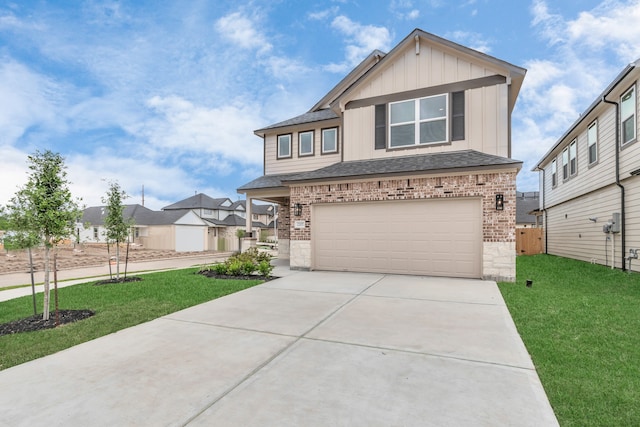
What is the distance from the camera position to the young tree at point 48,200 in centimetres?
491

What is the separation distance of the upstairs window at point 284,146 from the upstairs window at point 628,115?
38.6 feet

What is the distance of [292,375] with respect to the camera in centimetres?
301

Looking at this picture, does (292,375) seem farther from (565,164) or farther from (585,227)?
(565,164)

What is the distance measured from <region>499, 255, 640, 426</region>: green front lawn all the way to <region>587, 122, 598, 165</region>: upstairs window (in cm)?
699

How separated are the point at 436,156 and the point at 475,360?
7.31 metres

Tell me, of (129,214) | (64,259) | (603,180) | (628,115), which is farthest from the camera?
(129,214)

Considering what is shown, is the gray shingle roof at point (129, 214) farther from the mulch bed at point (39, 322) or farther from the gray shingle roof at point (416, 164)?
the mulch bed at point (39, 322)

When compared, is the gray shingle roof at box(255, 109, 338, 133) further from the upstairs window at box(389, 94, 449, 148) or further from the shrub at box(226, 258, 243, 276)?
the shrub at box(226, 258, 243, 276)

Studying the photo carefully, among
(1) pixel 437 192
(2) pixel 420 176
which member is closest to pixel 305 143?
(2) pixel 420 176

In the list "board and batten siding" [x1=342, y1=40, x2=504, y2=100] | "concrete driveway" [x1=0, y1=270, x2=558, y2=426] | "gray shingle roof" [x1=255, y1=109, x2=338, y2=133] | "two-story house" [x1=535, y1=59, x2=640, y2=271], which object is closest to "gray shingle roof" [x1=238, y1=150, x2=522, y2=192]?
"board and batten siding" [x1=342, y1=40, x2=504, y2=100]

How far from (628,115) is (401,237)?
816 cm

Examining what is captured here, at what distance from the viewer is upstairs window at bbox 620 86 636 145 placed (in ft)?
30.9

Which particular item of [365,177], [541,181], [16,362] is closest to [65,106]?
[365,177]

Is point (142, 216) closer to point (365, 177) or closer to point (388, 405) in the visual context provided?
point (365, 177)
